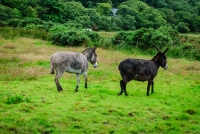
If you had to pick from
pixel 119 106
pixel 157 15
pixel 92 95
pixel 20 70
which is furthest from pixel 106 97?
pixel 157 15

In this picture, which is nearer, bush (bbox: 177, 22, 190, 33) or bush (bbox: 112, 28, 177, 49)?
bush (bbox: 112, 28, 177, 49)

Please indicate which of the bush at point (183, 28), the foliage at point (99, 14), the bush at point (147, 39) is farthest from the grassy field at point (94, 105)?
the bush at point (183, 28)

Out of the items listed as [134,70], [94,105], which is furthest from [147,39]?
[94,105]

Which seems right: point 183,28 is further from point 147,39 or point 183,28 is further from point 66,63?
point 66,63

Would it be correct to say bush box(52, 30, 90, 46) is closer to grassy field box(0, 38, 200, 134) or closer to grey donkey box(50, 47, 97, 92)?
grassy field box(0, 38, 200, 134)

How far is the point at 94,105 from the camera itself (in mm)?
12930

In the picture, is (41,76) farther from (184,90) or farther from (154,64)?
(184,90)

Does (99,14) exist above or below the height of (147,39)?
Answer: above

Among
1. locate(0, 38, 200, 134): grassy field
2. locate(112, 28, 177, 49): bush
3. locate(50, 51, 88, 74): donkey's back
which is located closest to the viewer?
locate(0, 38, 200, 134): grassy field

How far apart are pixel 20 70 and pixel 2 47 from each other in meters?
10.6

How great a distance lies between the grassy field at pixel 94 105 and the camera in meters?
10.4

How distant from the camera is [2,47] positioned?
2917cm

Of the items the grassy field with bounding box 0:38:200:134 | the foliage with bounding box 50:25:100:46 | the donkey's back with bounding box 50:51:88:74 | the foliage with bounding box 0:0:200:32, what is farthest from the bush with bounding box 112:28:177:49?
the donkey's back with bounding box 50:51:88:74

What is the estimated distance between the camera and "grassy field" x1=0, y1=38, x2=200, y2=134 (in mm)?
10438
